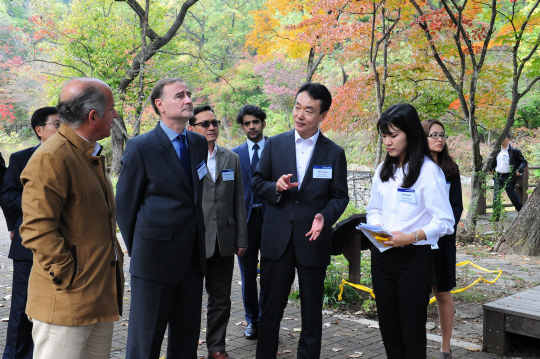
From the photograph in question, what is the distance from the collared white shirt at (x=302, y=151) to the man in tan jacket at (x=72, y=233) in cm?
149

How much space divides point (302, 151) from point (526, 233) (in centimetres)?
611

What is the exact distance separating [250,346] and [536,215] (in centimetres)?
587

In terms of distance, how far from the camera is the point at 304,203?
131 inches

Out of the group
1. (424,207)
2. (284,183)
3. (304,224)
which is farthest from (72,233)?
(424,207)

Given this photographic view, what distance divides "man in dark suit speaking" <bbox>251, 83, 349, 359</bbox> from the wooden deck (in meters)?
1.65

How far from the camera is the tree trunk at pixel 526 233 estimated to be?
7793 mm

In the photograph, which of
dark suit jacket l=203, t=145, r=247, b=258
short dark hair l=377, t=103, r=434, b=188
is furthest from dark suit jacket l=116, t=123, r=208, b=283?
short dark hair l=377, t=103, r=434, b=188

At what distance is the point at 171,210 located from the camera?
282 cm

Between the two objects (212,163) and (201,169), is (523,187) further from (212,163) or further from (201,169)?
(201,169)

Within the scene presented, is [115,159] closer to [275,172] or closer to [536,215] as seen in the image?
[536,215]

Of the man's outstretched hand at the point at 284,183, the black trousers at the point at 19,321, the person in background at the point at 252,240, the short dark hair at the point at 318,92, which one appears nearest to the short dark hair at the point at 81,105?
the man's outstretched hand at the point at 284,183

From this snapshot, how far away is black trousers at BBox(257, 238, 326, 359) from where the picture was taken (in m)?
3.29

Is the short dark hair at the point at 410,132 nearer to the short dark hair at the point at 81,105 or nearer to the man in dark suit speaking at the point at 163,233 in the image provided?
the man in dark suit speaking at the point at 163,233

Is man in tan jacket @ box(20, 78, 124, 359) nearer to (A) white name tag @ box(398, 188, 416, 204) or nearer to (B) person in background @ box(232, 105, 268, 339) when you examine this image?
(A) white name tag @ box(398, 188, 416, 204)
